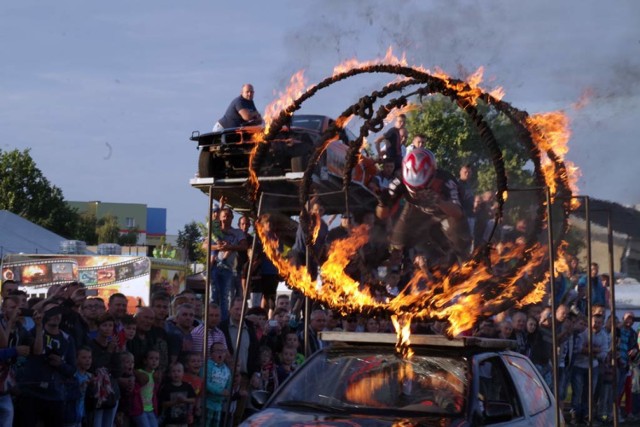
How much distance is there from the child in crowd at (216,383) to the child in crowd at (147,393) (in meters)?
0.70

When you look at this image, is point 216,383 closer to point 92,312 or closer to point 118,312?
point 118,312

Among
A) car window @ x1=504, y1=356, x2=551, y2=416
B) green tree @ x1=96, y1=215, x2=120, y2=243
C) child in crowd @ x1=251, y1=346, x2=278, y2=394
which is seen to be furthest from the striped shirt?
green tree @ x1=96, y1=215, x2=120, y2=243

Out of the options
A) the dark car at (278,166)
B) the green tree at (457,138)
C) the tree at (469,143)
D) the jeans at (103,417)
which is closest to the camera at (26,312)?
the jeans at (103,417)

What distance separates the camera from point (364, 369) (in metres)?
8.59

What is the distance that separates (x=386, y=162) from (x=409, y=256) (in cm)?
140

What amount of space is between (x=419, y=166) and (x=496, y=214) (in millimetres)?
4704

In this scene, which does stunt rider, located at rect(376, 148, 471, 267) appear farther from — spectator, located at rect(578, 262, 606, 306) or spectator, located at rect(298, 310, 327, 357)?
spectator, located at rect(578, 262, 606, 306)

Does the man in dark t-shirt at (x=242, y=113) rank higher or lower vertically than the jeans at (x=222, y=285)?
higher

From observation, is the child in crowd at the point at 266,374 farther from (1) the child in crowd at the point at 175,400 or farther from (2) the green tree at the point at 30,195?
(2) the green tree at the point at 30,195

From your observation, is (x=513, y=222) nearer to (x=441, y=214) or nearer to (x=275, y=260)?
(x=441, y=214)

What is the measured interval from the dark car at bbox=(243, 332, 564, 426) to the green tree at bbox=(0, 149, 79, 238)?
53.8m

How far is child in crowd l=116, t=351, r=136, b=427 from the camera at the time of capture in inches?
419

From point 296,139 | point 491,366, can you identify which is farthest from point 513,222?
point 491,366

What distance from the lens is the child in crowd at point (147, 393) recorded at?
1078cm
